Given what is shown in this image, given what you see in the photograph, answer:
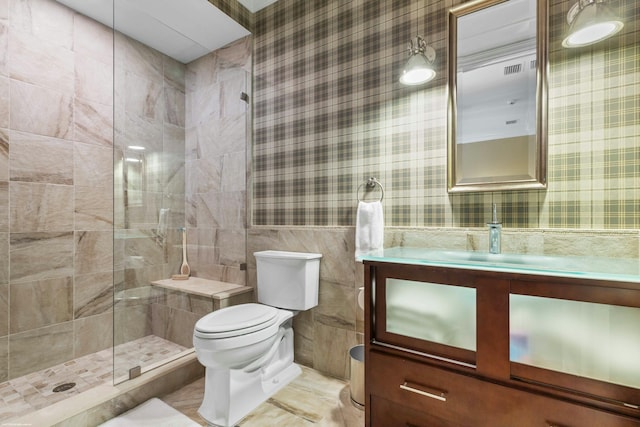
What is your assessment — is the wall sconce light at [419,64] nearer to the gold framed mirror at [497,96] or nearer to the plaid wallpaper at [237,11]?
the gold framed mirror at [497,96]

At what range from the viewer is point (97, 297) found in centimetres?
220

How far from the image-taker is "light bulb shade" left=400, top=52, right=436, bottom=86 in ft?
4.91

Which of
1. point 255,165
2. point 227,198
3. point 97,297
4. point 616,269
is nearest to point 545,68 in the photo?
point 616,269

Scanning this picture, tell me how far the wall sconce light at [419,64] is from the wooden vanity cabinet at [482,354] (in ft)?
3.36

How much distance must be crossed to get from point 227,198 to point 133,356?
1188 mm

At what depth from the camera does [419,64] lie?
1.50m

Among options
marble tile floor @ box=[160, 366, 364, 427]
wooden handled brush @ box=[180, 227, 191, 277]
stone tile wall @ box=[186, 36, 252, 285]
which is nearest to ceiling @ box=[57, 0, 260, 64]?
stone tile wall @ box=[186, 36, 252, 285]

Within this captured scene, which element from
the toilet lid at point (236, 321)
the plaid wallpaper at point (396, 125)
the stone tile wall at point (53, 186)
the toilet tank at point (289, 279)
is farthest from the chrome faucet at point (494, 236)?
the stone tile wall at point (53, 186)

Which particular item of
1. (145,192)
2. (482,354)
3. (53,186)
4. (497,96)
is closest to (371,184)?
(497,96)

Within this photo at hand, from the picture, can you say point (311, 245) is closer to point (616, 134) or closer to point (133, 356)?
point (133, 356)

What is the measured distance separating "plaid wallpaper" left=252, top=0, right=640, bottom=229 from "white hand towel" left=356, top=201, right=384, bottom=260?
92 mm

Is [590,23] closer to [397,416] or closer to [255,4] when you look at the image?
[397,416]

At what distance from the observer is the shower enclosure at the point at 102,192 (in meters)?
1.84

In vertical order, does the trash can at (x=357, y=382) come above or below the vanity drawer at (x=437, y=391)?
below
